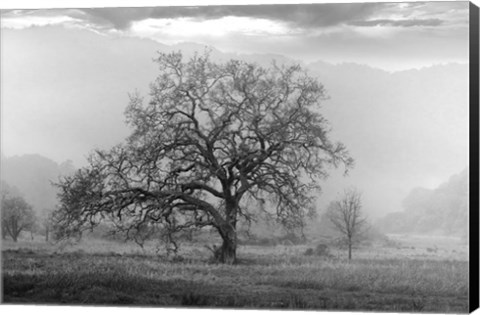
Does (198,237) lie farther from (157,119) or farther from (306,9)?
(306,9)

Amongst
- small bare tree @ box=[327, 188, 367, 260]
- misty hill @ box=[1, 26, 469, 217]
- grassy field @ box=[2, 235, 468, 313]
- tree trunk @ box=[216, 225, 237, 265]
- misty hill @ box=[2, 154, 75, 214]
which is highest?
misty hill @ box=[1, 26, 469, 217]

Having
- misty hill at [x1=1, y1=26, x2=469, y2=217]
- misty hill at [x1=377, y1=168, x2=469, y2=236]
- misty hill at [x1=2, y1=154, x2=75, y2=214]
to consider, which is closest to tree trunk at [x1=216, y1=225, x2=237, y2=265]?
misty hill at [x1=1, y1=26, x2=469, y2=217]

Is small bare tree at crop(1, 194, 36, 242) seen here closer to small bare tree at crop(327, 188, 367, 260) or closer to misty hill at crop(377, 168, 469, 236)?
small bare tree at crop(327, 188, 367, 260)

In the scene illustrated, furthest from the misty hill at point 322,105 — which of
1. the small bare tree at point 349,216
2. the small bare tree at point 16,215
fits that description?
the small bare tree at point 16,215

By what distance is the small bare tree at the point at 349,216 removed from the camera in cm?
2119

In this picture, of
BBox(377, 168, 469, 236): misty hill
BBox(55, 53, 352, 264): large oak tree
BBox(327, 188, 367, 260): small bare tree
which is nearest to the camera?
BBox(377, 168, 469, 236): misty hill

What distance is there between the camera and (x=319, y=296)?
20875 millimetres

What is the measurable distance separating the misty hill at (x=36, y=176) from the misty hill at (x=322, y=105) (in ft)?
0.52

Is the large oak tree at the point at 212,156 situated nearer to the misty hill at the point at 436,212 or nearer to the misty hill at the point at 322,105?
the misty hill at the point at 322,105

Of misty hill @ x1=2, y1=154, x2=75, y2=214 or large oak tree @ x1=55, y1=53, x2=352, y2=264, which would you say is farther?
misty hill @ x1=2, y1=154, x2=75, y2=214

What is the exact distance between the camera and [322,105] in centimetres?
2134

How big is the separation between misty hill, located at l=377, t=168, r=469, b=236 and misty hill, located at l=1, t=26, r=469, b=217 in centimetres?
16

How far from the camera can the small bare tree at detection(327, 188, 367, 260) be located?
2119 cm

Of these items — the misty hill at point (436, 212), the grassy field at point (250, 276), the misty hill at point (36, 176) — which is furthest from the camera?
the misty hill at point (36, 176)
